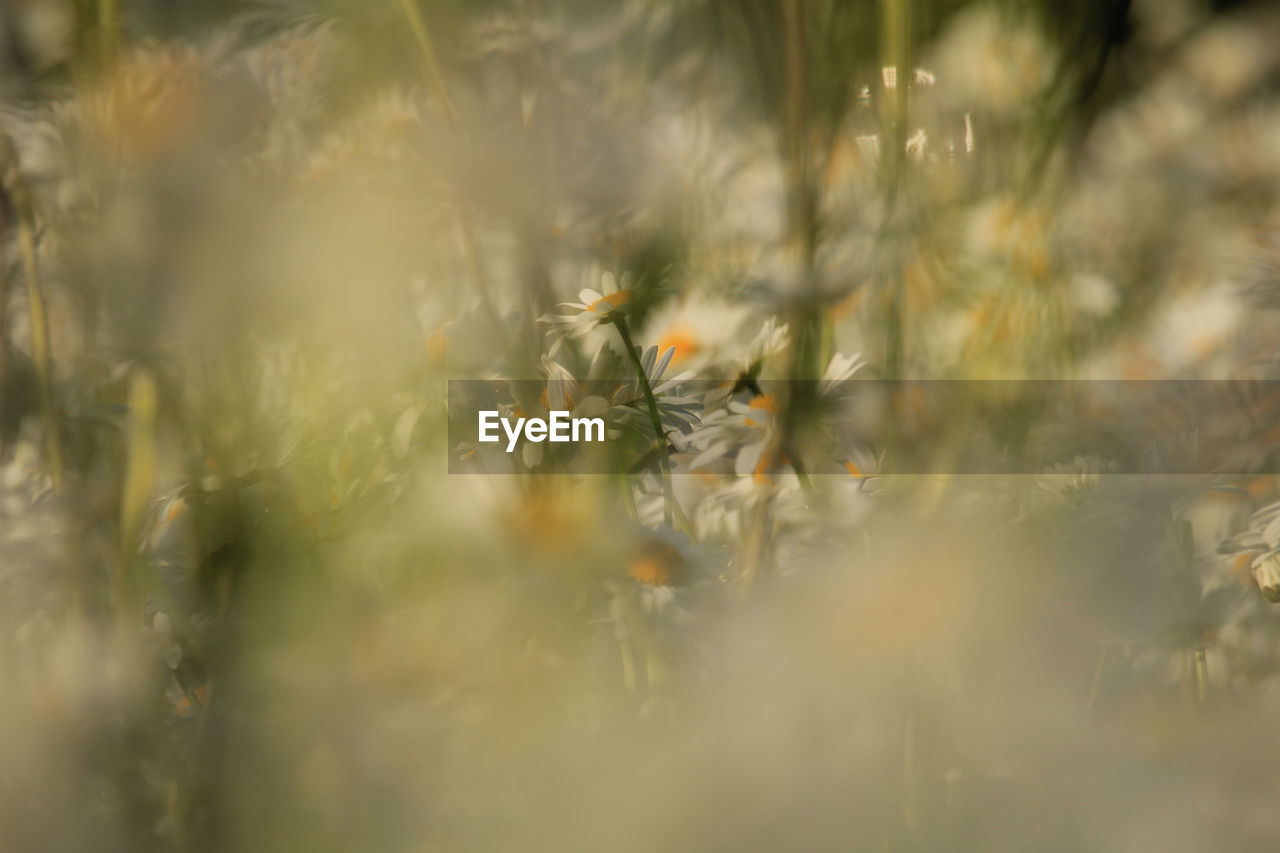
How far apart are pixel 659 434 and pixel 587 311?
0.06m

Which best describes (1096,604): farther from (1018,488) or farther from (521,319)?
(521,319)

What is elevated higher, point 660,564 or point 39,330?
point 39,330

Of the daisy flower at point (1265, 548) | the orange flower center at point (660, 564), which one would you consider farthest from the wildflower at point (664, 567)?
the daisy flower at point (1265, 548)

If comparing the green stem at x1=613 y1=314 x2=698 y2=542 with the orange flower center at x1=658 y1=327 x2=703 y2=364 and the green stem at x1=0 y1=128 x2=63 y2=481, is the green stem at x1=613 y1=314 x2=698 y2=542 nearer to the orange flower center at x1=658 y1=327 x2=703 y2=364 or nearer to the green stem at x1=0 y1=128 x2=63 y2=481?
the orange flower center at x1=658 y1=327 x2=703 y2=364

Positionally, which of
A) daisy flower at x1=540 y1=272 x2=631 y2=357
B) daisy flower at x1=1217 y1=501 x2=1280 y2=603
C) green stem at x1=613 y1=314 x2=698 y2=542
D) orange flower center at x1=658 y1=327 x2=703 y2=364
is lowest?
daisy flower at x1=1217 y1=501 x2=1280 y2=603

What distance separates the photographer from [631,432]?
336mm

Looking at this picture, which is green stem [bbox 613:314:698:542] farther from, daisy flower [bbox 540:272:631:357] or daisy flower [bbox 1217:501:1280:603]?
daisy flower [bbox 1217:501:1280:603]

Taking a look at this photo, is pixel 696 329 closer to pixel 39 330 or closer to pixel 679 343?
pixel 679 343

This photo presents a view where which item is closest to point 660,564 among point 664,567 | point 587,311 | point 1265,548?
point 664,567

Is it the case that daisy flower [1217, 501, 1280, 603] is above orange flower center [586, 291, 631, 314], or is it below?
below

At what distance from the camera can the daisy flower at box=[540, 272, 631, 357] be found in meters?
0.33

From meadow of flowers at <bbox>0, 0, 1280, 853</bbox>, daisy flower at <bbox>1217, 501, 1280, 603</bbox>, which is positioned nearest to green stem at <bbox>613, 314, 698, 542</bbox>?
meadow of flowers at <bbox>0, 0, 1280, 853</bbox>

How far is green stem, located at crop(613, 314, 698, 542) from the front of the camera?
0.33 meters

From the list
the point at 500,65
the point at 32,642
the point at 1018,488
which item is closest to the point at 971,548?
the point at 1018,488
